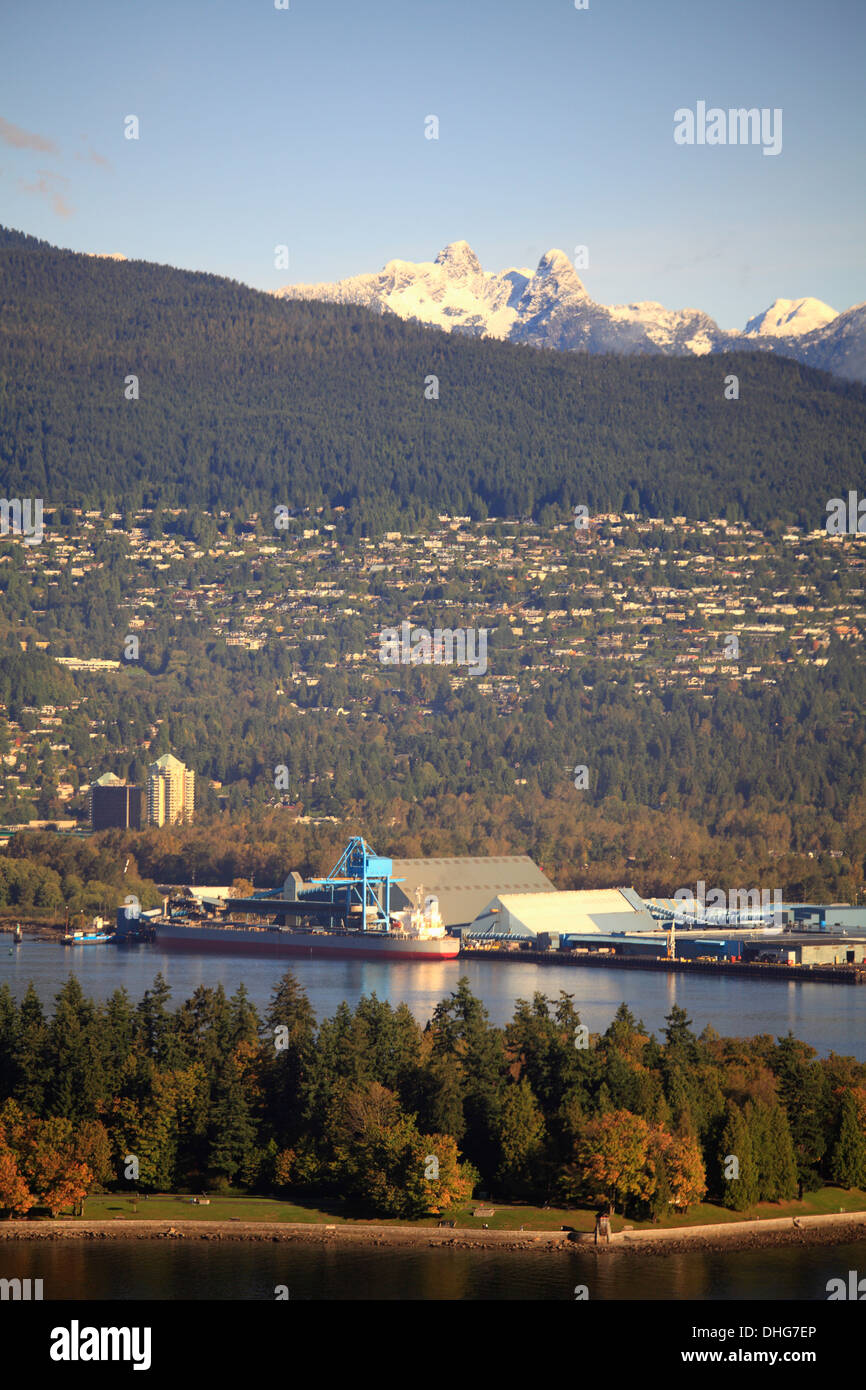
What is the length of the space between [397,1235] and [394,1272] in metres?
2.01

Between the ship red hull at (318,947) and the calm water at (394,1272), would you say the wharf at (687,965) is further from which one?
the calm water at (394,1272)

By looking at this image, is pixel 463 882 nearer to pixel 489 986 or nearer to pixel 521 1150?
pixel 489 986

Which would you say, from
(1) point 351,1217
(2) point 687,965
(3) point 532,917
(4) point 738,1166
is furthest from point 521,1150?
(3) point 532,917

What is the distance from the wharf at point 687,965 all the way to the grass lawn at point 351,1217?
58572 mm

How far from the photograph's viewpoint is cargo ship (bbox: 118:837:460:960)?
4771 inches

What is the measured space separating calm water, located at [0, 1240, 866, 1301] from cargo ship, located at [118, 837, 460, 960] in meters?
73.0

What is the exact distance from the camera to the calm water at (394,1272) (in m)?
42.7

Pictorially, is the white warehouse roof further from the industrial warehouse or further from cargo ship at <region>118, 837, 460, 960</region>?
cargo ship at <region>118, 837, 460, 960</region>

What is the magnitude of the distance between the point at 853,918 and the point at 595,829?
41371mm

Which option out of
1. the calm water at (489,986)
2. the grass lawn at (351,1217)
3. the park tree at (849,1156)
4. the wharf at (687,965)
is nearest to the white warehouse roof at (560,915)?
the wharf at (687,965)

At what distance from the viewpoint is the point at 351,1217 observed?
46.8m

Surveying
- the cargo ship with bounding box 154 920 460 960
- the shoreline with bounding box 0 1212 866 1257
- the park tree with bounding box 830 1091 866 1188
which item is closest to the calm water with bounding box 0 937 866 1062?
the cargo ship with bounding box 154 920 460 960
